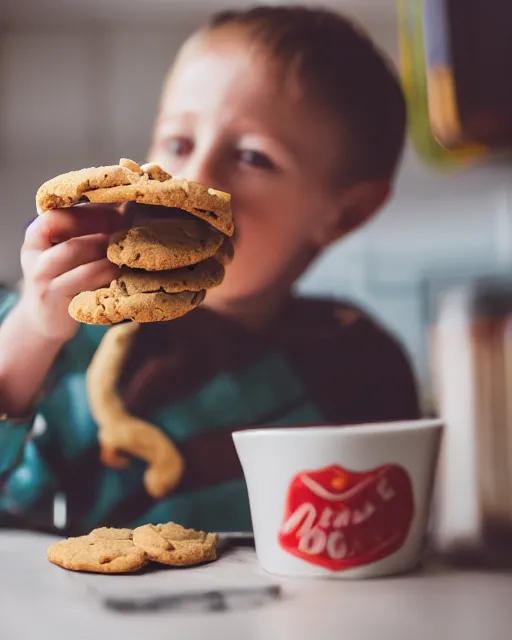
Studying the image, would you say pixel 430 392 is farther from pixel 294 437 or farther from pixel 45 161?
pixel 45 161

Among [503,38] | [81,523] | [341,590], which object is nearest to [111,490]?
[81,523]

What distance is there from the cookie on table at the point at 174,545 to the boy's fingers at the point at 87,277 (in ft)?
0.49

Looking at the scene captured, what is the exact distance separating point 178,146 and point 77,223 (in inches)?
8.0

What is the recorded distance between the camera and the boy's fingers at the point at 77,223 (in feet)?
1.42

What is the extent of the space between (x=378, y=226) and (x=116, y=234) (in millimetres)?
292

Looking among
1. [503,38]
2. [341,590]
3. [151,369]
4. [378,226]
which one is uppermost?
[503,38]

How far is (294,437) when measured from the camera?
431mm

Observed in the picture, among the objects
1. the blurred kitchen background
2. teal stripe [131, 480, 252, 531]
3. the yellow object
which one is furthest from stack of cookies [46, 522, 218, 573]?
the yellow object

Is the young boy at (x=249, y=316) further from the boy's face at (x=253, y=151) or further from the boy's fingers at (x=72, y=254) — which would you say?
the boy's fingers at (x=72, y=254)

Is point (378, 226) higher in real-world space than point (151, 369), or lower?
higher

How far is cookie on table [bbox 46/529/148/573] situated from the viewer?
41 centimetres

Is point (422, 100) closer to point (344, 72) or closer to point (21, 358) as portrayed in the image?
point (344, 72)

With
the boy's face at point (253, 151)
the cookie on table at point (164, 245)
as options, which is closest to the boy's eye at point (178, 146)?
the boy's face at point (253, 151)

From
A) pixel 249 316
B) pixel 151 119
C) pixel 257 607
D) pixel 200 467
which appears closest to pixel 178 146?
pixel 151 119
